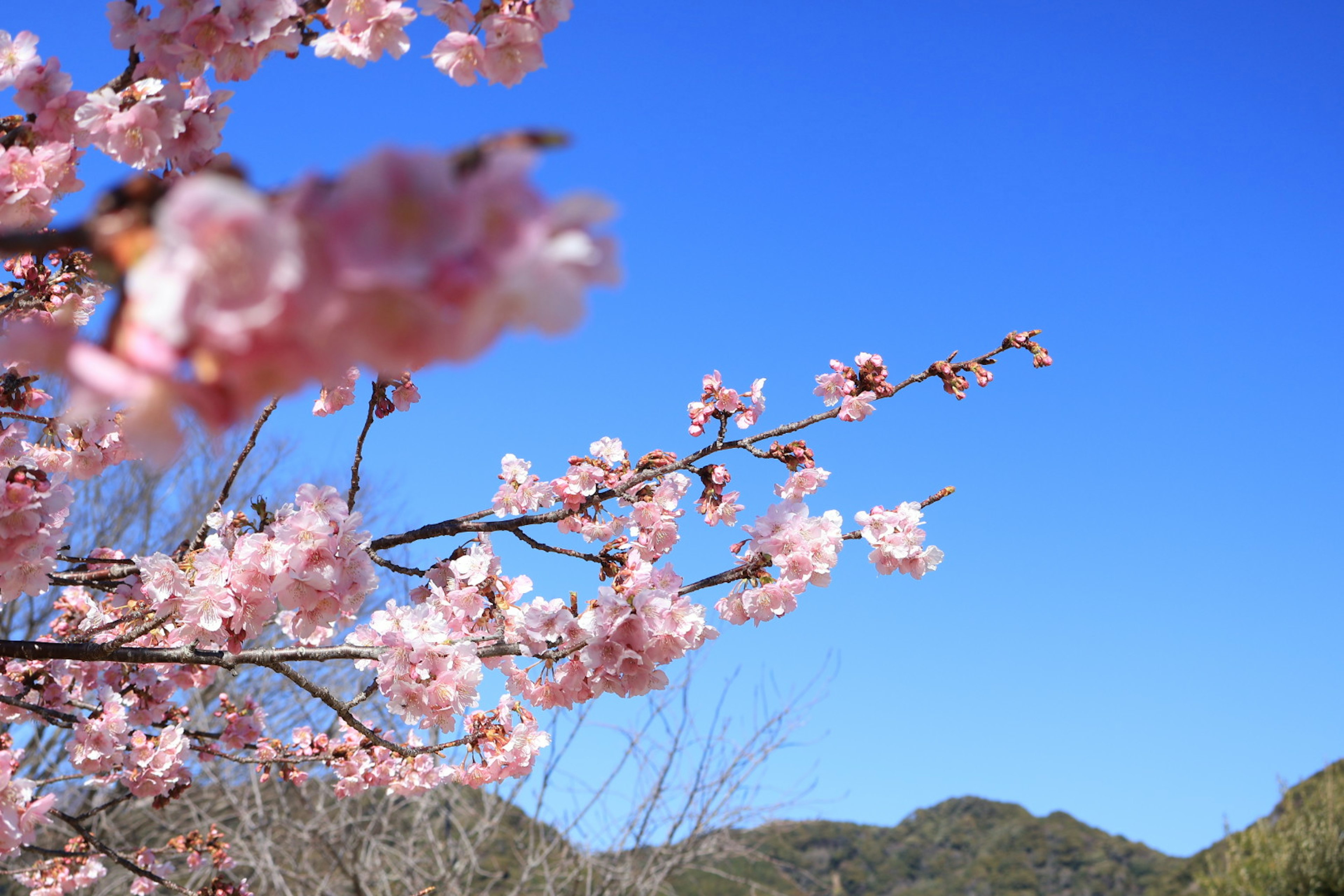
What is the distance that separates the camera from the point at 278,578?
2482mm

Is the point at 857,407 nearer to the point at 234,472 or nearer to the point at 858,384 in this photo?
the point at 858,384

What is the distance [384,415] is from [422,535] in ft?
1.75

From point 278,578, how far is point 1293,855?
14.2 metres

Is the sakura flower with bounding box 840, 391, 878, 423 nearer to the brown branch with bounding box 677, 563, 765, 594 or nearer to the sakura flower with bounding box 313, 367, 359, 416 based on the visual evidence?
the brown branch with bounding box 677, 563, 765, 594

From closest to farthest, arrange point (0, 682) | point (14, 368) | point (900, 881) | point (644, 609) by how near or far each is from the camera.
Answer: point (644, 609), point (14, 368), point (0, 682), point (900, 881)

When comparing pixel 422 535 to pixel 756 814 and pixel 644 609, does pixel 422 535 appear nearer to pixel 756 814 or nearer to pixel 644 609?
pixel 644 609

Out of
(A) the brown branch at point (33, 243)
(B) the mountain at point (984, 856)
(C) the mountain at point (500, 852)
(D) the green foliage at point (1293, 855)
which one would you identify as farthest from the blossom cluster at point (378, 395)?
(B) the mountain at point (984, 856)

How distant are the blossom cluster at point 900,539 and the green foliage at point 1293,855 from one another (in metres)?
12.4

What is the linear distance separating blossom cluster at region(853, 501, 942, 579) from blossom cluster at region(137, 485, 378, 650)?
4.79 feet

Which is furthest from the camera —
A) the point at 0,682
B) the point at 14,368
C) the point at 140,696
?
the point at 140,696

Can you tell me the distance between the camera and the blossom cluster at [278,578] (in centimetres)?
247

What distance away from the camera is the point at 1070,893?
2794 cm

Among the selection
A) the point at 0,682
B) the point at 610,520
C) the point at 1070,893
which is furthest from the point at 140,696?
the point at 1070,893

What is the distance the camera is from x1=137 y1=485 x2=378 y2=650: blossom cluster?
2.47 m
